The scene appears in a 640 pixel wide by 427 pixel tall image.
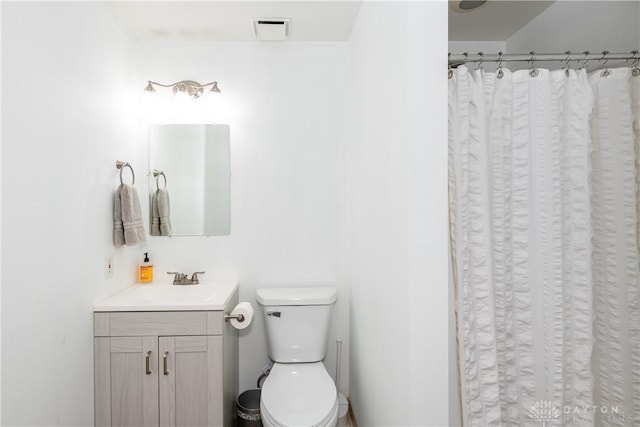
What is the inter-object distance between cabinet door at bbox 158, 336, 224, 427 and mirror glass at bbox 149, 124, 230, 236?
73 centimetres

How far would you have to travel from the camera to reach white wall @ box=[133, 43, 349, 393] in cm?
215

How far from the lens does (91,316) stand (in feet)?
5.22

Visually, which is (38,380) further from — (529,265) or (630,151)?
(630,151)

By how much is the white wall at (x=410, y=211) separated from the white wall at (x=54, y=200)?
125 cm

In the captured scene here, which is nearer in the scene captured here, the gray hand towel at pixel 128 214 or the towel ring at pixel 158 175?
the gray hand towel at pixel 128 214

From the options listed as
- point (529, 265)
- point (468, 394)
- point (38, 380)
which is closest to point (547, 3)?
point (529, 265)

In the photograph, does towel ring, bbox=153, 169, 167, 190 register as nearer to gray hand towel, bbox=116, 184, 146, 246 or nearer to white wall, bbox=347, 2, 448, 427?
gray hand towel, bbox=116, 184, 146, 246

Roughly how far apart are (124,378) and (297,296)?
89 centimetres

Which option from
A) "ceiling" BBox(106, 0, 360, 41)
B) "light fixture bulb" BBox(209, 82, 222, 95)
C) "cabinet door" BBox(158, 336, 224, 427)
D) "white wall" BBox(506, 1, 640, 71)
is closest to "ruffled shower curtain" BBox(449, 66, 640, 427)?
"white wall" BBox(506, 1, 640, 71)

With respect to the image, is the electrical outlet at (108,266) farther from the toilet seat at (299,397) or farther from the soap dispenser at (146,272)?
the toilet seat at (299,397)

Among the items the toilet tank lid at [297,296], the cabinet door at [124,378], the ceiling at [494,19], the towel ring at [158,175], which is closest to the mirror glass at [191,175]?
the towel ring at [158,175]

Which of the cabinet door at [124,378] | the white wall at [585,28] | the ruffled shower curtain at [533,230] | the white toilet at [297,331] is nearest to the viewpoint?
the ruffled shower curtain at [533,230]

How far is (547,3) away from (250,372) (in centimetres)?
267

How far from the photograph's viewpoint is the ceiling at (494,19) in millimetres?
1880
